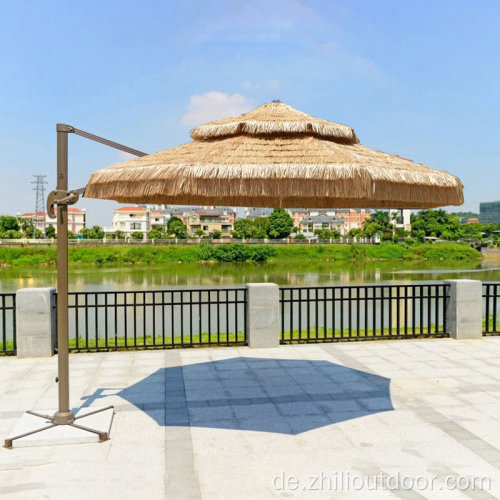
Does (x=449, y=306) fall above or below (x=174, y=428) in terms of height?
above

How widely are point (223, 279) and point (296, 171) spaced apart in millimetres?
32834

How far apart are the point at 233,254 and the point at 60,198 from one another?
1872 inches

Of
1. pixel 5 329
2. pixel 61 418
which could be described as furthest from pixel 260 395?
pixel 5 329

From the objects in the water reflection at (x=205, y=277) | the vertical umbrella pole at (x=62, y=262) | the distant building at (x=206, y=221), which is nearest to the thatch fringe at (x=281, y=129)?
the vertical umbrella pole at (x=62, y=262)

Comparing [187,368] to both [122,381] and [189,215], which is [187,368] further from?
[189,215]

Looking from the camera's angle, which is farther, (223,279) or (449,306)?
(223,279)

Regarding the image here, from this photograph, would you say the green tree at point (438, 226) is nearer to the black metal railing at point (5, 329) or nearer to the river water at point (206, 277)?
the river water at point (206, 277)

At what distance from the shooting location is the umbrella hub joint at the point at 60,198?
428cm

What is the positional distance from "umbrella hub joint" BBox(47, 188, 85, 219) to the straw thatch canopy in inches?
13.2

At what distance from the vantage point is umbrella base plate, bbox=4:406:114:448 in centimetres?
418

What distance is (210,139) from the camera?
14.0 ft

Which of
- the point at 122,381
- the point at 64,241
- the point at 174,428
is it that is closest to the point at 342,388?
the point at 174,428

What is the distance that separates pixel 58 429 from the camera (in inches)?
173

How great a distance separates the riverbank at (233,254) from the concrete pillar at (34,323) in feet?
138
